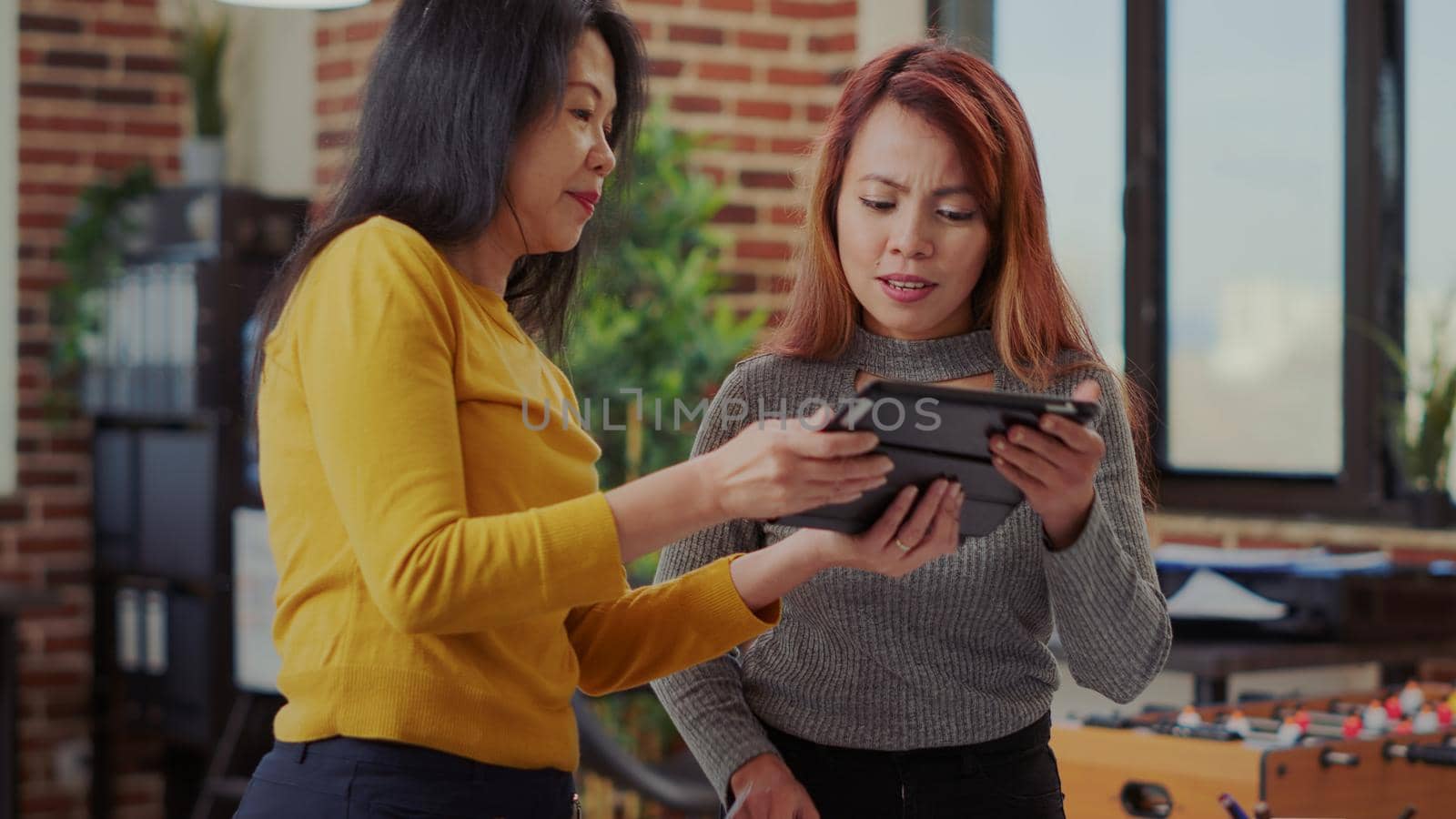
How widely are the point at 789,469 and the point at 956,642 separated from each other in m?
0.39

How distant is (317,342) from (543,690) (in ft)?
1.09

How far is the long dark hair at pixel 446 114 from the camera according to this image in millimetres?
1323

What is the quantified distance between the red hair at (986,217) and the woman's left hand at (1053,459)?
0.23 metres

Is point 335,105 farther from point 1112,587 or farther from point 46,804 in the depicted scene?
point 1112,587

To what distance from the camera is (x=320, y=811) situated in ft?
4.09

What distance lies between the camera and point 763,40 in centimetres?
432

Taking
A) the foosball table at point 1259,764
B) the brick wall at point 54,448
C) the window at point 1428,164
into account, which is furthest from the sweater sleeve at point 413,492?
the brick wall at point 54,448

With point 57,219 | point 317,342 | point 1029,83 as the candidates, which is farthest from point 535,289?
point 57,219

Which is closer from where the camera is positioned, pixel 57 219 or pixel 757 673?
pixel 757 673

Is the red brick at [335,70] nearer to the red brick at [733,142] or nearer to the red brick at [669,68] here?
the red brick at [669,68]

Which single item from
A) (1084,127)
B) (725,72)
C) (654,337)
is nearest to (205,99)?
(725,72)

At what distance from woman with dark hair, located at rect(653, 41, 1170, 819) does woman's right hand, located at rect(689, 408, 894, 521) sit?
0.79ft

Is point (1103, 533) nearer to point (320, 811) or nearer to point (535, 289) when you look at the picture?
point (535, 289)

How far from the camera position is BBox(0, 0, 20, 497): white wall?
492 centimetres
